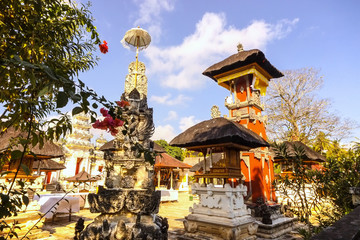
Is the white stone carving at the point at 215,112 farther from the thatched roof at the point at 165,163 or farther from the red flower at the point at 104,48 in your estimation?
the thatched roof at the point at 165,163

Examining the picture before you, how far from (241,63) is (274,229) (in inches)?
277

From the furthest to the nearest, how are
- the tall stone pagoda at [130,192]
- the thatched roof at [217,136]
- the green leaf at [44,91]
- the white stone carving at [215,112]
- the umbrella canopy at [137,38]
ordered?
the white stone carving at [215,112] → the umbrella canopy at [137,38] → the thatched roof at [217,136] → the tall stone pagoda at [130,192] → the green leaf at [44,91]

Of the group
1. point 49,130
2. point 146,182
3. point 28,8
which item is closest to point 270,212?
point 146,182

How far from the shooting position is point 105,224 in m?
4.57

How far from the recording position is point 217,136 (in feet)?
21.1

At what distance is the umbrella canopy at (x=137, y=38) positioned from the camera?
6.80m

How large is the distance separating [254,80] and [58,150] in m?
8.93

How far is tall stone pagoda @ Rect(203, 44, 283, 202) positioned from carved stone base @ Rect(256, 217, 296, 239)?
135 centimetres

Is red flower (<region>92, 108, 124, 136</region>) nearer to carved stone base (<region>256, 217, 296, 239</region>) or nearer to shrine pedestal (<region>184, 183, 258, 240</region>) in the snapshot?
shrine pedestal (<region>184, 183, 258, 240</region>)

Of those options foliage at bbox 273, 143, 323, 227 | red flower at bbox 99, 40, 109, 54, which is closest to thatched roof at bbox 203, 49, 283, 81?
foliage at bbox 273, 143, 323, 227

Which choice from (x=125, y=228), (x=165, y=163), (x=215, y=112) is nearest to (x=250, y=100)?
(x=215, y=112)

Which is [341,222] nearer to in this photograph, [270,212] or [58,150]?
[270,212]

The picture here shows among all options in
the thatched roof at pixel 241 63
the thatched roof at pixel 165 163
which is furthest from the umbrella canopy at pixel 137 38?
the thatched roof at pixel 165 163

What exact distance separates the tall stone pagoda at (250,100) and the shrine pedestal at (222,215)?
2.66 m
